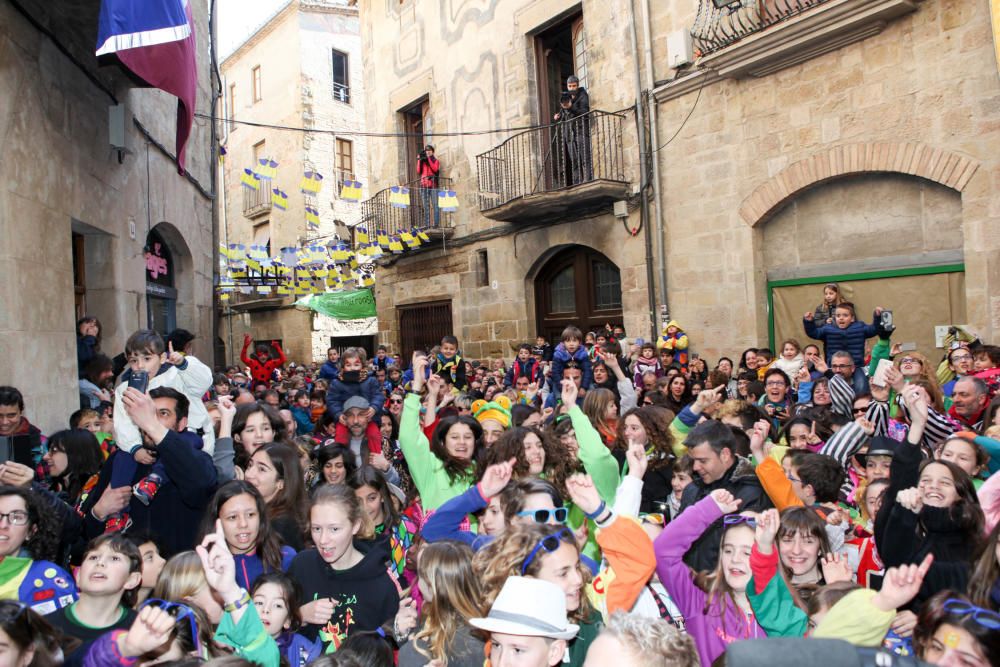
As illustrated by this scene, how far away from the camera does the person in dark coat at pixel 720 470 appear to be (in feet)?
11.8

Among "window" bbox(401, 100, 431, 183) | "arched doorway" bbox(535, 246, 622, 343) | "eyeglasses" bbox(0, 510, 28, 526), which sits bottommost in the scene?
"eyeglasses" bbox(0, 510, 28, 526)

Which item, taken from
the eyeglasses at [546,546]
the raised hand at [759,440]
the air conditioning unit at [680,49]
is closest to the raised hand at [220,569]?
the eyeglasses at [546,546]

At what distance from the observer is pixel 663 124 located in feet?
33.8

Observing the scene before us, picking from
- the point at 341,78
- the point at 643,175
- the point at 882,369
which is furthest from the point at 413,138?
the point at 882,369

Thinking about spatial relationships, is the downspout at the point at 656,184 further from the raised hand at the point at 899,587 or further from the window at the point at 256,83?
the window at the point at 256,83

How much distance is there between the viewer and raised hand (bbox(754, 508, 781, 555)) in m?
2.72

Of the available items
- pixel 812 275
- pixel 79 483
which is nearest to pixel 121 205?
pixel 79 483

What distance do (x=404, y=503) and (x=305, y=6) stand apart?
880 inches

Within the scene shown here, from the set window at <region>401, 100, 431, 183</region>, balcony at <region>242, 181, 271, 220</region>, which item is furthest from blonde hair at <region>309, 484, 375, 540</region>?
balcony at <region>242, 181, 271, 220</region>

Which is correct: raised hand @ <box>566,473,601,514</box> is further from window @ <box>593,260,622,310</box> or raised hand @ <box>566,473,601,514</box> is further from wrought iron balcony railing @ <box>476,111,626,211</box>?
window @ <box>593,260,622,310</box>

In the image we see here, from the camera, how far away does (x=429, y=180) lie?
1451cm

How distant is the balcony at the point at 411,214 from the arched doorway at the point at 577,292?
8.85ft

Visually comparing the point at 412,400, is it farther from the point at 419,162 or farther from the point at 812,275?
the point at 419,162

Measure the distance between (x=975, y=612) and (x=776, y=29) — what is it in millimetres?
7908
